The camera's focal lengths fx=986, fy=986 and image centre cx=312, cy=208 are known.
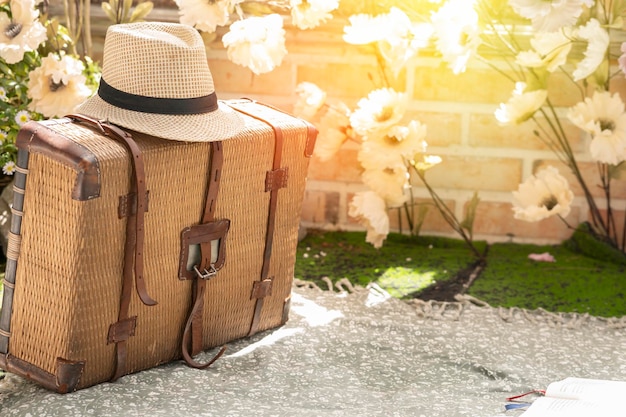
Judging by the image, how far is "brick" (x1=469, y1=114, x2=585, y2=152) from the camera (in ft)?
7.19

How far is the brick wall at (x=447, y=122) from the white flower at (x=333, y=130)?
0.12 metres

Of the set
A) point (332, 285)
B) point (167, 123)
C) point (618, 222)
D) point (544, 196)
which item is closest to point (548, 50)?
point (544, 196)

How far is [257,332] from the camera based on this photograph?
1735 millimetres

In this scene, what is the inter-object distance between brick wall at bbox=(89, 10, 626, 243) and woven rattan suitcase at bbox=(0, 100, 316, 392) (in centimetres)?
58

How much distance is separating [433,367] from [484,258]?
0.60 meters

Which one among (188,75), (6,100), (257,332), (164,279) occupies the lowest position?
(257,332)

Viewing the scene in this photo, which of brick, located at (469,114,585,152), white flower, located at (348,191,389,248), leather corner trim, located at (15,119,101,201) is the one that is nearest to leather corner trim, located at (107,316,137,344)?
leather corner trim, located at (15,119,101,201)

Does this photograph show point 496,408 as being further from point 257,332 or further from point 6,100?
point 6,100

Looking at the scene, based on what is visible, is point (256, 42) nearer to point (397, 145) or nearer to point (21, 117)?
point (397, 145)

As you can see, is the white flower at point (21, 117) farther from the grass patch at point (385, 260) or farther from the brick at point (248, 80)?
the grass patch at point (385, 260)

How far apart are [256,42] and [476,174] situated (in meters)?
0.69

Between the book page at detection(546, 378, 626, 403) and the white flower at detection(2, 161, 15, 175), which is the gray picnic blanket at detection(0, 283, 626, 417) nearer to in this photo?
the book page at detection(546, 378, 626, 403)

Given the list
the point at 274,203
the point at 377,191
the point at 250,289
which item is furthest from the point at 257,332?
the point at 377,191

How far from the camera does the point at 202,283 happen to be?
154 cm
